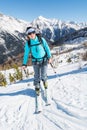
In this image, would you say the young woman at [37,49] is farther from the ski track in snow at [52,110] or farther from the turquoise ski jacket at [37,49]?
the ski track in snow at [52,110]

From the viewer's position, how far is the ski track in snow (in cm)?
695

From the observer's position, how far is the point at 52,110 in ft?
26.9

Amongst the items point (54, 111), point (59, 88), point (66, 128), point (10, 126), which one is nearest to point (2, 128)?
point (10, 126)

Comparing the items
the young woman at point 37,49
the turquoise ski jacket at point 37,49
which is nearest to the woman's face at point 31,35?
the young woman at point 37,49

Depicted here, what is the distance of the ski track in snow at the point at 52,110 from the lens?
273 inches

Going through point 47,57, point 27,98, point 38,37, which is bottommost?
point 27,98

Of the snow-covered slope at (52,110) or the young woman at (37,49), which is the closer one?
the snow-covered slope at (52,110)

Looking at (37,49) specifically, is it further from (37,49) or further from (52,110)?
(52,110)

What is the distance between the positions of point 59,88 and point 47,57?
1.97 metres

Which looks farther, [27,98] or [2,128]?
[27,98]

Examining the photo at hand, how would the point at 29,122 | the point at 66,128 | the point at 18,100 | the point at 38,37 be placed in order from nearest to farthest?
1. the point at 66,128
2. the point at 29,122
3. the point at 38,37
4. the point at 18,100

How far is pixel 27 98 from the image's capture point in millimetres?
10203

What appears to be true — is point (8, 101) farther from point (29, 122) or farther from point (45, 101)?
point (29, 122)

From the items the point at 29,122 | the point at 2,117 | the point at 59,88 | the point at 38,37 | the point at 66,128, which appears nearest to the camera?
the point at 66,128
